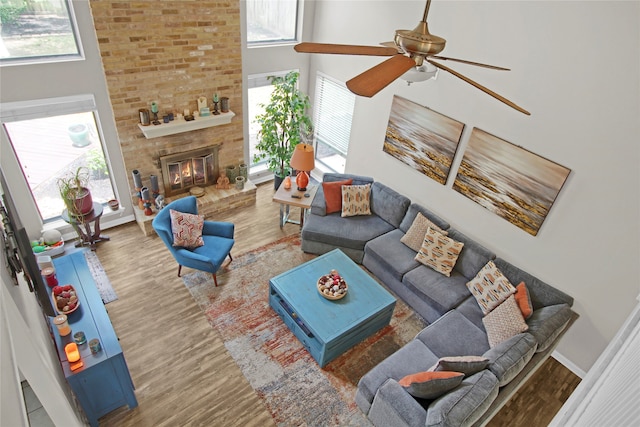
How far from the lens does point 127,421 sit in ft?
11.7

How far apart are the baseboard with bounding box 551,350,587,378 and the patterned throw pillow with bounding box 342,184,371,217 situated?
2.83 metres

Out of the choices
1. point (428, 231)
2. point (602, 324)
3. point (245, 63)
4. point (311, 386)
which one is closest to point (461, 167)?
point (428, 231)

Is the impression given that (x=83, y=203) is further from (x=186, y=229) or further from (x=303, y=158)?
(x=303, y=158)

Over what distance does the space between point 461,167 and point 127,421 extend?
443 cm

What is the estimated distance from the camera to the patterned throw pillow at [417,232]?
505 centimetres

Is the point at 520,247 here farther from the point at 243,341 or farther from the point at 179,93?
the point at 179,93

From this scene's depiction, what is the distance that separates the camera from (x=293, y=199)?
5707 millimetres

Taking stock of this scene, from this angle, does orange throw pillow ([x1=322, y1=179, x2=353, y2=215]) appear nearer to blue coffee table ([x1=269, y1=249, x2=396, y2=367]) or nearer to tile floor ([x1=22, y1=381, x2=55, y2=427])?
blue coffee table ([x1=269, y1=249, x2=396, y2=367])

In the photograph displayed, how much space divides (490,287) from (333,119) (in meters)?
3.67

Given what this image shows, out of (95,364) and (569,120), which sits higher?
(569,120)

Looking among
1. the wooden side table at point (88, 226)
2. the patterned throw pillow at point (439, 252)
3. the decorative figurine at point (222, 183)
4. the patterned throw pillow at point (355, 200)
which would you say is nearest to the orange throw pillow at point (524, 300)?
the patterned throw pillow at point (439, 252)

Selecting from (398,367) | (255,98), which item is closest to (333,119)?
(255,98)

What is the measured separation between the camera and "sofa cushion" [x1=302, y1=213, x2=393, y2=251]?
17.3 ft

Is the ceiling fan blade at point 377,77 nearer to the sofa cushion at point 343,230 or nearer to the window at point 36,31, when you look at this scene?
the sofa cushion at point 343,230
